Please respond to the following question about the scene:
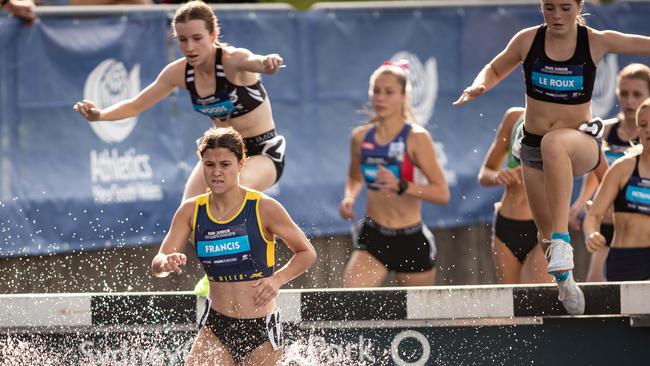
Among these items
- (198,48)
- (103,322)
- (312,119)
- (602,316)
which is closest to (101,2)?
(312,119)

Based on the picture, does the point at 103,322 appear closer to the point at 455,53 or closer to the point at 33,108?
the point at 33,108

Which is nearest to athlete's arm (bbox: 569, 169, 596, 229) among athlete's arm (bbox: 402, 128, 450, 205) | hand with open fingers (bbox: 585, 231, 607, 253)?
athlete's arm (bbox: 402, 128, 450, 205)

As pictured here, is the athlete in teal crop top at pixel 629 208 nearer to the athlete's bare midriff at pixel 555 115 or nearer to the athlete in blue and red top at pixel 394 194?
the athlete's bare midriff at pixel 555 115

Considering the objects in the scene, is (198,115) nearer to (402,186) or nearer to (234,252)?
(402,186)

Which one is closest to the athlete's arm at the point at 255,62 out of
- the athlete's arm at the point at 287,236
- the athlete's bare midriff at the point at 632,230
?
the athlete's arm at the point at 287,236

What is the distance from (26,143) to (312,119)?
232cm

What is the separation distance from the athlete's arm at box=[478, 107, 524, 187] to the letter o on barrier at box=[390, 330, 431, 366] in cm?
158

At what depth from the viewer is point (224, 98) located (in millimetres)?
7871

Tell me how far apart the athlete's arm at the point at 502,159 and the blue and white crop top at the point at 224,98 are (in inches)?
64.9

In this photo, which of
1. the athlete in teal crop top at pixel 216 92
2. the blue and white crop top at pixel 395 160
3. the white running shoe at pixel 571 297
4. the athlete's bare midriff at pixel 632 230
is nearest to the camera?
the white running shoe at pixel 571 297

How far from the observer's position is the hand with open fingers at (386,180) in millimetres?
8742

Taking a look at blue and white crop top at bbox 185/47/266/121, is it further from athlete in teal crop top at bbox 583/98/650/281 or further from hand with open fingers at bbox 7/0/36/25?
athlete in teal crop top at bbox 583/98/650/281

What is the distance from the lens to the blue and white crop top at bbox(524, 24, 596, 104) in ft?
23.4

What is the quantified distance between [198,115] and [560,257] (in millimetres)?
3744
